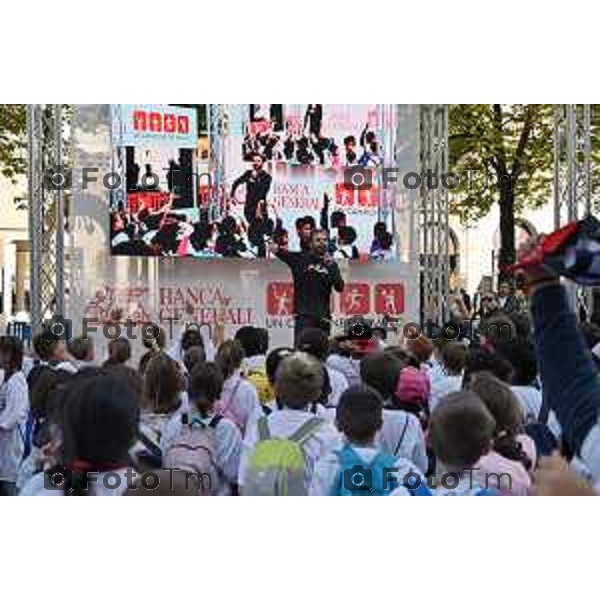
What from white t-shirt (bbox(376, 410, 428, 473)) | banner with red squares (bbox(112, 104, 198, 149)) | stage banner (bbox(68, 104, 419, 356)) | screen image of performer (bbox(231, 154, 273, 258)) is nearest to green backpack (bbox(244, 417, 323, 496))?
white t-shirt (bbox(376, 410, 428, 473))

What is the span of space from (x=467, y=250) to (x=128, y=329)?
18828 millimetres

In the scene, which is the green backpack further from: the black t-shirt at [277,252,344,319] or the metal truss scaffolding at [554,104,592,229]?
the metal truss scaffolding at [554,104,592,229]

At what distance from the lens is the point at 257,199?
48.8 feet

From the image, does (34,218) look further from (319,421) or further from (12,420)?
(319,421)

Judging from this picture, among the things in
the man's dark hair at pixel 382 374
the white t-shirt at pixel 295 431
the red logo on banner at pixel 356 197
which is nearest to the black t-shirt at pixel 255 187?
the red logo on banner at pixel 356 197

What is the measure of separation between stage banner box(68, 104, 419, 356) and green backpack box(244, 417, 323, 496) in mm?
9609

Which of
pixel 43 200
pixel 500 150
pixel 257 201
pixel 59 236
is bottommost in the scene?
pixel 59 236

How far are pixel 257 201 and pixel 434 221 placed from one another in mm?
2168

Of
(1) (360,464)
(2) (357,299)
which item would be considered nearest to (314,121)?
(2) (357,299)

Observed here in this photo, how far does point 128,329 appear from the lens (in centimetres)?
1443

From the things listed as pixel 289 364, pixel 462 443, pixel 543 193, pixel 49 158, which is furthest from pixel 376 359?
pixel 543 193

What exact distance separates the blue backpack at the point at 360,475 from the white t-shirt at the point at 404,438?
0.77 metres

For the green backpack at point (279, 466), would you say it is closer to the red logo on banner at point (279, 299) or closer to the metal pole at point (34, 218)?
the metal pole at point (34, 218)

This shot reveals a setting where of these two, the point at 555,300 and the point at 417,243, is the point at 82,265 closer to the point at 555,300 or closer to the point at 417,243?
the point at 417,243
